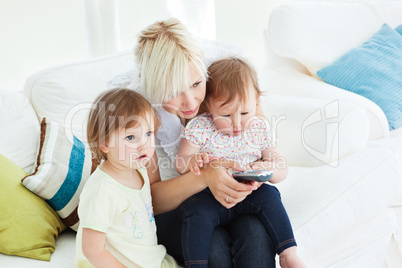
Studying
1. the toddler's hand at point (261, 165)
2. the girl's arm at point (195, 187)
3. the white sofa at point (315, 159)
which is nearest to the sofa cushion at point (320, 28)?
the white sofa at point (315, 159)

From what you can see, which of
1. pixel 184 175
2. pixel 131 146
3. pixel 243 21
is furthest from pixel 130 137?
pixel 243 21

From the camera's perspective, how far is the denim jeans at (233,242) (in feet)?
3.80

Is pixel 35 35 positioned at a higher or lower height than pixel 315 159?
higher

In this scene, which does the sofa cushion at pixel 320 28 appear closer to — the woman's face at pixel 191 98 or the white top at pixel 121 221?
the woman's face at pixel 191 98

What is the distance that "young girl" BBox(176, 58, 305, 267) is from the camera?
1.16m

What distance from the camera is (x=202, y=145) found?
4.48 ft

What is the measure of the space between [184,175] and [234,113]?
0.76 ft

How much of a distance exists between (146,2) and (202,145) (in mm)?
1864

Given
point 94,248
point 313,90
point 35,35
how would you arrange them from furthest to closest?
point 35,35, point 313,90, point 94,248

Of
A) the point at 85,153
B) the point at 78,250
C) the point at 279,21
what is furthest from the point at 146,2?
the point at 78,250

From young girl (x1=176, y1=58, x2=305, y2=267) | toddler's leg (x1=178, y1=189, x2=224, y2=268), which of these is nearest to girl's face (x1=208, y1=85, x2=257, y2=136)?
young girl (x1=176, y1=58, x2=305, y2=267)

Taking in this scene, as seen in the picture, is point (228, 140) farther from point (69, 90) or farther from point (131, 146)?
point (69, 90)

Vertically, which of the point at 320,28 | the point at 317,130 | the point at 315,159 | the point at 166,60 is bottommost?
the point at 315,159

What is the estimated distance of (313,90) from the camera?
2232 millimetres
